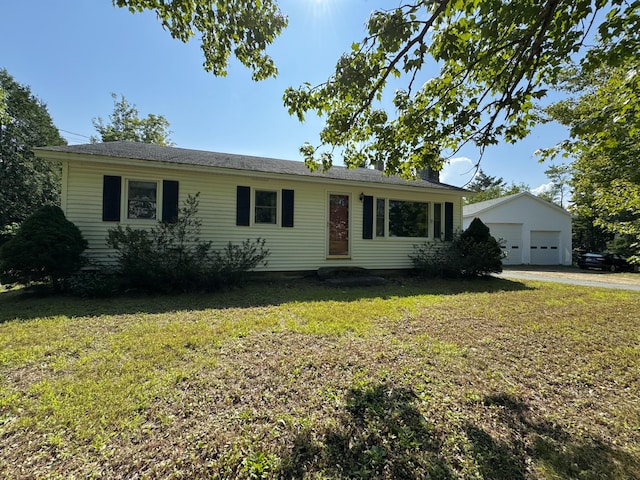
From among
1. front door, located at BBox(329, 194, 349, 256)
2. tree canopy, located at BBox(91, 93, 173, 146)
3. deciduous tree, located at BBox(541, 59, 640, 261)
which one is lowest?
front door, located at BBox(329, 194, 349, 256)

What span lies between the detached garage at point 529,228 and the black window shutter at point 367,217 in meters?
12.0

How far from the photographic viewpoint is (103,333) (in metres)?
3.92

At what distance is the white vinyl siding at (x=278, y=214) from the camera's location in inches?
276

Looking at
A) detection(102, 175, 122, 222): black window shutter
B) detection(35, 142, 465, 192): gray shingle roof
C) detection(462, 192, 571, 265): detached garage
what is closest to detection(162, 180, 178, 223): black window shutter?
detection(35, 142, 465, 192): gray shingle roof

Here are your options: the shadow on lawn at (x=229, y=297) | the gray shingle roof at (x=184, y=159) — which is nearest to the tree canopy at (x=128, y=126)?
the gray shingle roof at (x=184, y=159)

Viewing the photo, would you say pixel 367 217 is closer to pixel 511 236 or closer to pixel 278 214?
pixel 278 214

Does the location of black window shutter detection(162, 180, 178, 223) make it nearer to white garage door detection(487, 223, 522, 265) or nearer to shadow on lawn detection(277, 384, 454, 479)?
shadow on lawn detection(277, 384, 454, 479)

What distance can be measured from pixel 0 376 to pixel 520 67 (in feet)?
22.2

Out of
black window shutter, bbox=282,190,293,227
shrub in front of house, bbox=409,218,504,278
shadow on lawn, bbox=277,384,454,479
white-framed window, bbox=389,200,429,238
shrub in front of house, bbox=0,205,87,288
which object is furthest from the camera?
white-framed window, bbox=389,200,429,238

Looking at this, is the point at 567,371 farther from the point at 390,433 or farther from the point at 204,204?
the point at 204,204

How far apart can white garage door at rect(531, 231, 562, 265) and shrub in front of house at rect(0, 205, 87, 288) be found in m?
22.7

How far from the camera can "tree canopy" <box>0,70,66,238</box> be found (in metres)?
17.2

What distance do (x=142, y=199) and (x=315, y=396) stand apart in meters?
7.10

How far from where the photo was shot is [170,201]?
7566 millimetres
